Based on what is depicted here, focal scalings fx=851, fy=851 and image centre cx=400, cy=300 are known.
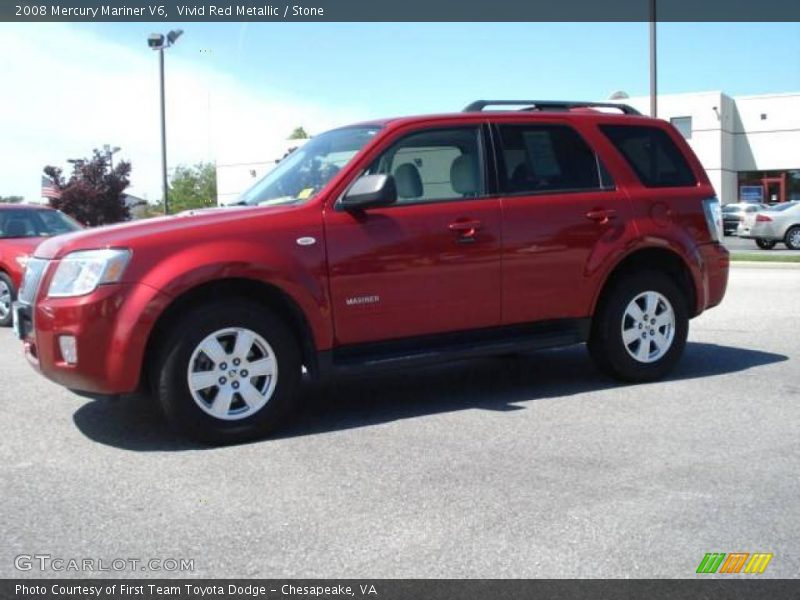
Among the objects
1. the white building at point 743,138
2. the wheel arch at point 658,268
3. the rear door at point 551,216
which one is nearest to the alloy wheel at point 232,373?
the rear door at point 551,216

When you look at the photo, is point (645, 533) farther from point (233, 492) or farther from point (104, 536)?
point (104, 536)

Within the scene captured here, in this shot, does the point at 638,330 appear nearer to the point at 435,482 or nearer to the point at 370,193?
the point at 370,193

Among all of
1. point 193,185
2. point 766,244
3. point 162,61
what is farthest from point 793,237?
point 193,185

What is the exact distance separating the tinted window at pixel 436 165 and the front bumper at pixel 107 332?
1693 millimetres

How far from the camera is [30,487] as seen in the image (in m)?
4.20

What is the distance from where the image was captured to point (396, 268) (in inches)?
208

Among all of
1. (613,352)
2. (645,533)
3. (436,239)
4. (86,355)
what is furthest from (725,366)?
(86,355)

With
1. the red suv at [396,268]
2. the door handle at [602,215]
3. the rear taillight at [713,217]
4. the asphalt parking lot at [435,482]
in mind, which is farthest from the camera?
the rear taillight at [713,217]

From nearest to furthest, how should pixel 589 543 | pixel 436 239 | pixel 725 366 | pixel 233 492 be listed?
pixel 589 543, pixel 233 492, pixel 436 239, pixel 725 366

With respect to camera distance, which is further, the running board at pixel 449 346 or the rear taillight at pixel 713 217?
the rear taillight at pixel 713 217

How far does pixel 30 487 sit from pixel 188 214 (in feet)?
6.47

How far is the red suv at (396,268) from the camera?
4734mm

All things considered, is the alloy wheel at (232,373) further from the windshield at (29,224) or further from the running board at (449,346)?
the windshield at (29,224)

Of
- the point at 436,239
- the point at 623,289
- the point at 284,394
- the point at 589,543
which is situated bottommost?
the point at 589,543
